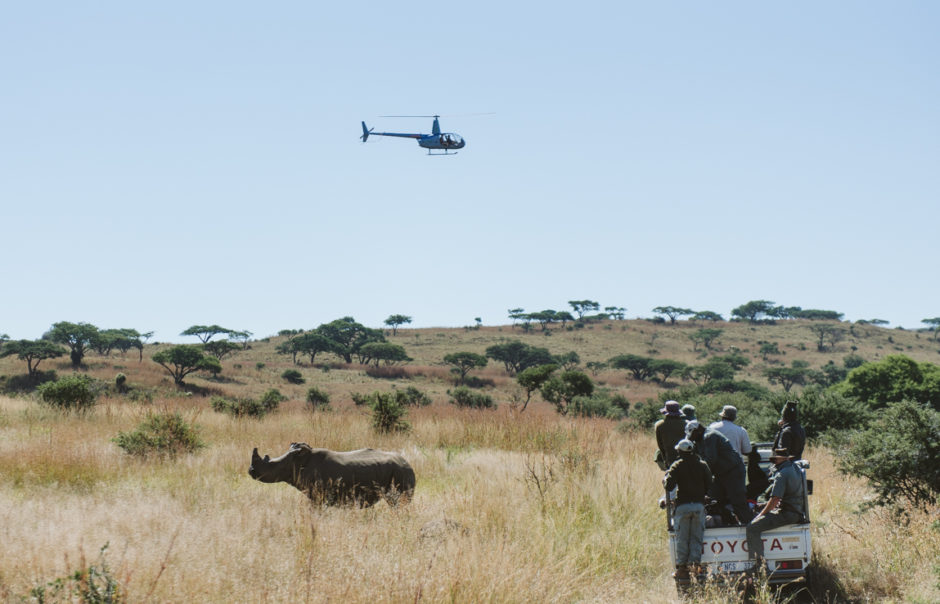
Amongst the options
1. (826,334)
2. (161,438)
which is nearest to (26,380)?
(161,438)

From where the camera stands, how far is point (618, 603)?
6.60 m

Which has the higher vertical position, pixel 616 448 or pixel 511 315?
pixel 511 315

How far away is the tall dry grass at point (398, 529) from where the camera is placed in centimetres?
552

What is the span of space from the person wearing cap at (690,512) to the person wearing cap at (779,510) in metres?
0.53

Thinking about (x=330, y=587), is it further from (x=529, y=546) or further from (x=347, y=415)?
(x=347, y=415)

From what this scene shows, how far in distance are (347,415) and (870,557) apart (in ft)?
40.8

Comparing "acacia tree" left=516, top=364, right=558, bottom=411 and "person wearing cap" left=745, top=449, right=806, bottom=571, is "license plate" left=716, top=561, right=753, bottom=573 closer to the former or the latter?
"person wearing cap" left=745, top=449, right=806, bottom=571

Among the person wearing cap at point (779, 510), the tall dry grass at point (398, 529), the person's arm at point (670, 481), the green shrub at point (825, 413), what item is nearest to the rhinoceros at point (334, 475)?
the tall dry grass at point (398, 529)

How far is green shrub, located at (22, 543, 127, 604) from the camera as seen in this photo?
15.9ft

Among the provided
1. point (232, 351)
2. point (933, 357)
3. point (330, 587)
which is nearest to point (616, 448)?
point (330, 587)

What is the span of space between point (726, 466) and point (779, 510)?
31.4 inches

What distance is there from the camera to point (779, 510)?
7.09 m

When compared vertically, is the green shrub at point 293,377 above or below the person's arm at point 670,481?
below

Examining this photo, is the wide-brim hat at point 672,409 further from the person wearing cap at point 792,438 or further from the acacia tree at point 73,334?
the acacia tree at point 73,334
